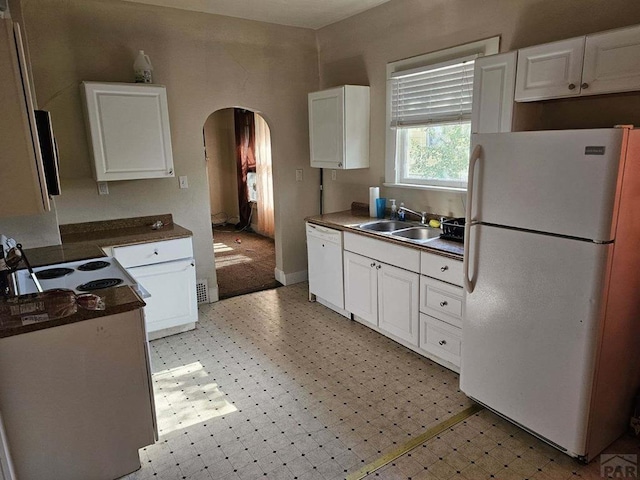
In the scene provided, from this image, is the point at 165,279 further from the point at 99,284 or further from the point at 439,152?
the point at 439,152

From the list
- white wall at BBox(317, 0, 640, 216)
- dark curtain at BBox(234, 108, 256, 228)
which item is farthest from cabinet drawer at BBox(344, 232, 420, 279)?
dark curtain at BBox(234, 108, 256, 228)

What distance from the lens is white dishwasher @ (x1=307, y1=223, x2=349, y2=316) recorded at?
3.67m

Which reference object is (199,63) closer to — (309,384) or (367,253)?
(367,253)

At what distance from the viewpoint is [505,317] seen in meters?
2.14

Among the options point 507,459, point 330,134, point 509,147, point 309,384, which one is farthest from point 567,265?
point 330,134

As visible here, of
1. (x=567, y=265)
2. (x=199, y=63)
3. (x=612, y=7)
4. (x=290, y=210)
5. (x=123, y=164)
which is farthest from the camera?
(x=290, y=210)

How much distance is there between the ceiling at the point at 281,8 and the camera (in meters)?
3.46

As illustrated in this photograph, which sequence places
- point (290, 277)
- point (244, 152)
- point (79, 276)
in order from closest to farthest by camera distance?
1. point (79, 276)
2. point (290, 277)
3. point (244, 152)

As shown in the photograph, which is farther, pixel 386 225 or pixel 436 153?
pixel 386 225

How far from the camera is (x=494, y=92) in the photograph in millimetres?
2459

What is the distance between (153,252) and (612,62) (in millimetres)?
3093

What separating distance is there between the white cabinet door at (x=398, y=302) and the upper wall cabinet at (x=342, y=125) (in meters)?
1.23

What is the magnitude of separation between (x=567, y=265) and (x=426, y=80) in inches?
79.6

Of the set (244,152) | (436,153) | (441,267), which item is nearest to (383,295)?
(441,267)
